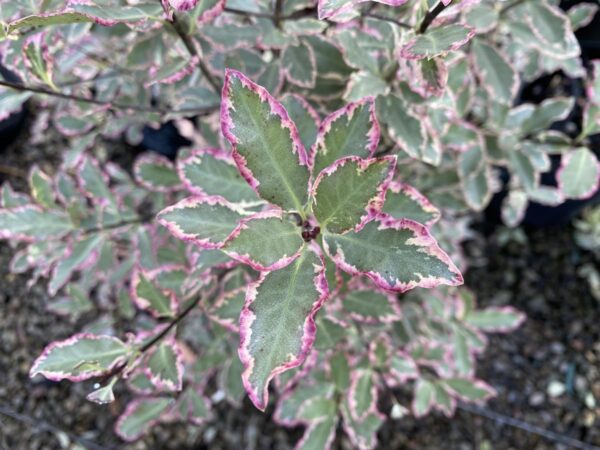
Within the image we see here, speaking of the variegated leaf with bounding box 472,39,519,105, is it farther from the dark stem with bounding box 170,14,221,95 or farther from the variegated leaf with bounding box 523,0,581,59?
the dark stem with bounding box 170,14,221,95

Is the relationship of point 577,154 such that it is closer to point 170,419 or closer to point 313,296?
point 313,296

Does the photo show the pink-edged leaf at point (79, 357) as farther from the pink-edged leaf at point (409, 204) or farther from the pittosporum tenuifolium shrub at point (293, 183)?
the pink-edged leaf at point (409, 204)

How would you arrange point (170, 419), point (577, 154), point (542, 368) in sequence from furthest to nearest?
point (542, 368)
point (170, 419)
point (577, 154)

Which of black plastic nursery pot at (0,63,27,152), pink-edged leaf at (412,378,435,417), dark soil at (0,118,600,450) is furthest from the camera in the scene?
black plastic nursery pot at (0,63,27,152)

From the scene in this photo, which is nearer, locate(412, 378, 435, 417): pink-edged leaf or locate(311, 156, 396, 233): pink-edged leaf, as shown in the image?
locate(311, 156, 396, 233): pink-edged leaf

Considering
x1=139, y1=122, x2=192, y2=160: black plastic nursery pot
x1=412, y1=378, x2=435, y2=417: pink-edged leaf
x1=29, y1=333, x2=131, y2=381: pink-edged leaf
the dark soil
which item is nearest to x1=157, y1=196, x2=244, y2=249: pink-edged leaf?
x1=29, y1=333, x2=131, y2=381: pink-edged leaf

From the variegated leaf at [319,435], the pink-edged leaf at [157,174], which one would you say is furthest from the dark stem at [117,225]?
the variegated leaf at [319,435]

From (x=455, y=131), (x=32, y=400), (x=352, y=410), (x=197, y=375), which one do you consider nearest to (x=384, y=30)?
(x=455, y=131)

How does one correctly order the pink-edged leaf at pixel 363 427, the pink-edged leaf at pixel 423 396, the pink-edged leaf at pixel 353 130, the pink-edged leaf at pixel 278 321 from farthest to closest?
the pink-edged leaf at pixel 423 396
the pink-edged leaf at pixel 363 427
the pink-edged leaf at pixel 353 130
the pink-edged leaf at pixel 278 321
